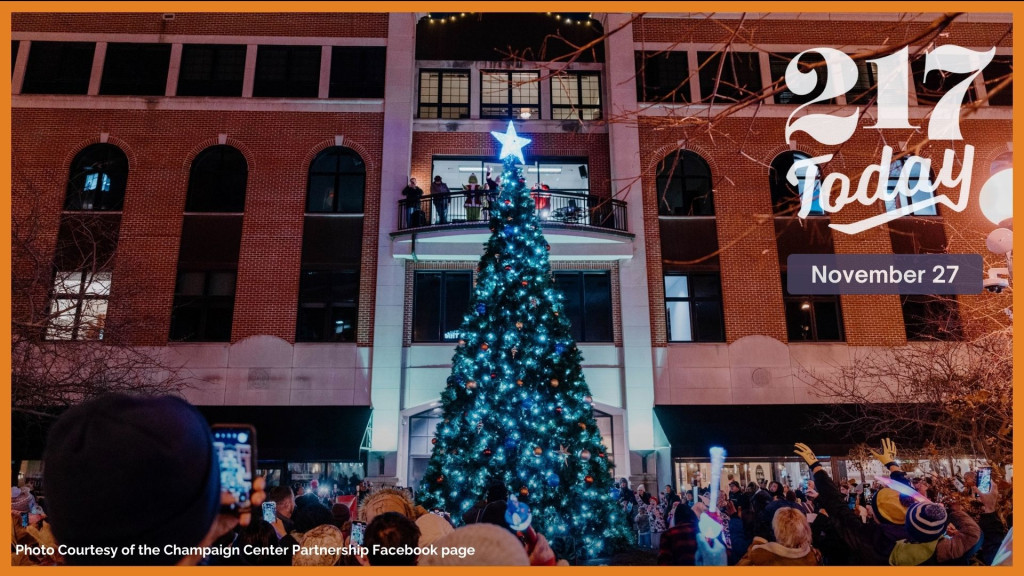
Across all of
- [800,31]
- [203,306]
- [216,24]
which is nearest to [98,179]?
[203,306]

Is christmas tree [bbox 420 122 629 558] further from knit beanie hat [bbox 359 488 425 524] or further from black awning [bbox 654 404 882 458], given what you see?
knit beanie hat [bbox 359 488 425 524]

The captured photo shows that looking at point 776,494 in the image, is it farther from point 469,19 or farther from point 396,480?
point 469,19

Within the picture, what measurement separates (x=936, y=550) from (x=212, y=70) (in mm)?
21716

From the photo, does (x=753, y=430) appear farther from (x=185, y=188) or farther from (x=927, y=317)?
(x=185, y=188)

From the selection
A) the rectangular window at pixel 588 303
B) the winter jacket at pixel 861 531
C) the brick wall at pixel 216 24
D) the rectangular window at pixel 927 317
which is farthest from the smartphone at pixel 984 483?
the brick wall at pixel 216 24

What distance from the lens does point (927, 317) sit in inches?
714

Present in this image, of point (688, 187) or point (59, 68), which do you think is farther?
point (59, 68)

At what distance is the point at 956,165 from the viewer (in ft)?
60.1

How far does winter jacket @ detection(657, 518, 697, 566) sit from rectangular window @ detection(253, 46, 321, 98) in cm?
1789

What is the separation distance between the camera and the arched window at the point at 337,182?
1925 cm

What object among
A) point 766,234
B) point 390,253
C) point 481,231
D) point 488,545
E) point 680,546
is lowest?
point 680,546

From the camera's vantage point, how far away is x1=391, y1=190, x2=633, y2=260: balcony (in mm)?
17828

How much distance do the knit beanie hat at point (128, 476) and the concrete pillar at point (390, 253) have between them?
52.2 feet

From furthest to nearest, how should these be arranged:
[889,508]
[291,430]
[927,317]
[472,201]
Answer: [472,201], [927,317], [291,430], [889,508]
